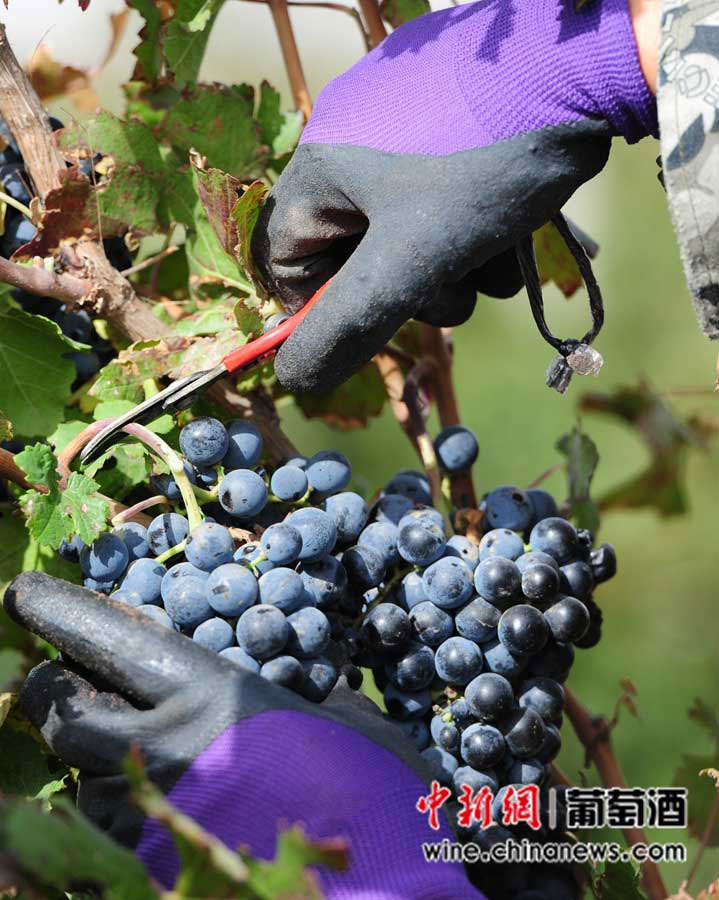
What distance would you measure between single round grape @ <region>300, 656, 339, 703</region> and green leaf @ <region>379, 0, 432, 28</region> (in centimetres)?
85

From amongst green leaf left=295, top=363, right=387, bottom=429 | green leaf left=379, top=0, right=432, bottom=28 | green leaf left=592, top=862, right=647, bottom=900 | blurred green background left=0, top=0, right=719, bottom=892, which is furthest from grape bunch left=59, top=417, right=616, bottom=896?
blurred green background left=0, top=0, right=719, bottom=892

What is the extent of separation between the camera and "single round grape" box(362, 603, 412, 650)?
3.12 ft

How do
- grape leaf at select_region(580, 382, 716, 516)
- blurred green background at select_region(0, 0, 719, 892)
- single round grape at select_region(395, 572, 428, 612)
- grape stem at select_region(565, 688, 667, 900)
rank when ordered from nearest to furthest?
1. single round grape at select_region(395, 572, 428, 612)
2. grape stem at select_region(565, 688, 667, 900)
3. grape leaf at select_region(580, 382, 716, 516)
4. blurred green background at select_region(0, 0, 719, 892)

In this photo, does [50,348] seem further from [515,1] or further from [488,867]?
[488,867]

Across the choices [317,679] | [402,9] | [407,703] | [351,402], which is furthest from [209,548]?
[402,9]

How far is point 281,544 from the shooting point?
0.90m

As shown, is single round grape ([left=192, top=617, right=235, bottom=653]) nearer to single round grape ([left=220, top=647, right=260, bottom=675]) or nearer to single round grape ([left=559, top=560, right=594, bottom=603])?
single round grape ([left=220, top=647, right=260, bottom=675])

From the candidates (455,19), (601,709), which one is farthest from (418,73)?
(601,709)

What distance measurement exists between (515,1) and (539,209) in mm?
218

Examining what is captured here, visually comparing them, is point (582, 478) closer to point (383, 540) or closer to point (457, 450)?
point (457, 450)

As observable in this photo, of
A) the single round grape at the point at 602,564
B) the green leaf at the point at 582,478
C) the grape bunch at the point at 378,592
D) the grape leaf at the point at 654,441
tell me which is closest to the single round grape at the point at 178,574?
the grape bunch at the point at 378,592

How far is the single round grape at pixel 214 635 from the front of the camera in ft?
2.86

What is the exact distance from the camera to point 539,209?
954mm

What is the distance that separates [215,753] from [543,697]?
1.20ft
